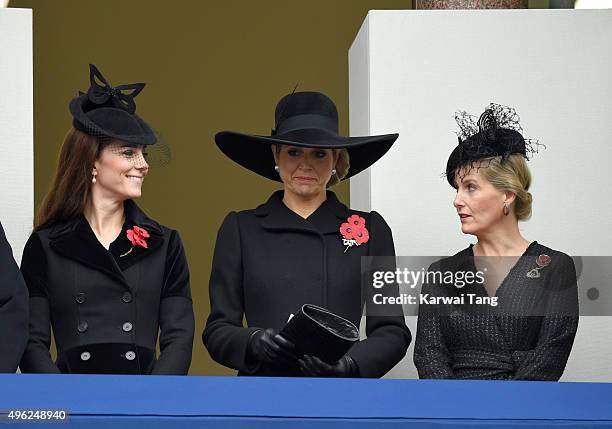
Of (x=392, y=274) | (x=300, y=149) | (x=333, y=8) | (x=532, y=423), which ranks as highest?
(x=333, y=8)

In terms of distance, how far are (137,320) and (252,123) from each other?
283 centimetres

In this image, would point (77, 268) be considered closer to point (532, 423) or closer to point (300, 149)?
point (300, 149)

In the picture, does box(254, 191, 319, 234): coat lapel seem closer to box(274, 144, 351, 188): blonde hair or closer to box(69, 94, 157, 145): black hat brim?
box(274, 144, 351, 188): blonde hair

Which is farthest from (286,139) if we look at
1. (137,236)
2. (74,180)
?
(74,180)

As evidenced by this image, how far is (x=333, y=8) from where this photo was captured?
6.26 metres

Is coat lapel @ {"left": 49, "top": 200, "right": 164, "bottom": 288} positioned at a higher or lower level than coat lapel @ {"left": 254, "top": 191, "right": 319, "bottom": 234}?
lower

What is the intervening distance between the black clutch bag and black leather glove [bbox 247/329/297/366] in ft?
0.06

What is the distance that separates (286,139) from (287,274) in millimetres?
365

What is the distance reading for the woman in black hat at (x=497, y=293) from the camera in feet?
10.8

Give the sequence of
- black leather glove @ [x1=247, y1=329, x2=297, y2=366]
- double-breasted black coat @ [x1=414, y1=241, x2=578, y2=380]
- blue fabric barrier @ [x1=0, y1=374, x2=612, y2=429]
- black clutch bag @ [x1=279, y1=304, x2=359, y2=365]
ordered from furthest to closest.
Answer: double-breasted black coat @ [x1=414, y1=241, x2=578, y2=380]
black leather glove @ [x1=247, y1=329, x2=297, y2=366]
black clutch bag @ [x1=279, y1=304, x2=359, y2=365]
blue fabric barrier @ [x1=0, y1=374, x2=612, y2=429]

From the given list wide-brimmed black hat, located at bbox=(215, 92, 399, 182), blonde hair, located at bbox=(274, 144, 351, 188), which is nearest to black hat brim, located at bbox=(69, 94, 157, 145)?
wide-brimmed black hat, located at bbox=(215, 92, 399, 182)

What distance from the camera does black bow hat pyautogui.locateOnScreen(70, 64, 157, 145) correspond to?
11.5 feet

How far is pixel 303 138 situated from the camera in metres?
3.48

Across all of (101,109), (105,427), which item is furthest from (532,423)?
(101,109)
